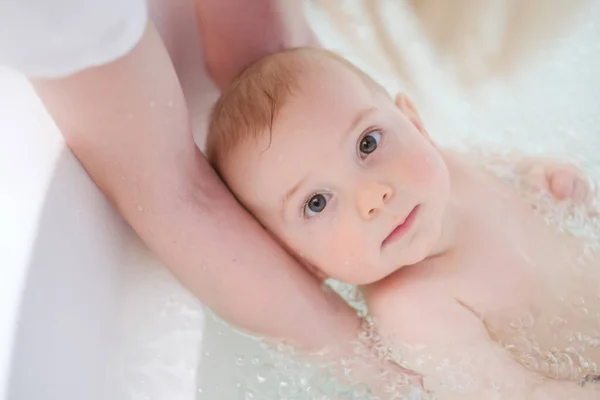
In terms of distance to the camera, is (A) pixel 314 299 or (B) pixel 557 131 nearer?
(A) pixel 314 299

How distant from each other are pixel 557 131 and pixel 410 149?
23.8 inches

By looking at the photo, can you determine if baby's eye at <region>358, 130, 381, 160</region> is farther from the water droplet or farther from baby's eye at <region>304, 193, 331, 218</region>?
the water droplet

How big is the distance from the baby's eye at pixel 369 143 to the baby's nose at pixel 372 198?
4 cm

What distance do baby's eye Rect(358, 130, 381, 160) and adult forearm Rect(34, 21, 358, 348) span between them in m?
0.18

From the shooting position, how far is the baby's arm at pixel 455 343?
0.95m

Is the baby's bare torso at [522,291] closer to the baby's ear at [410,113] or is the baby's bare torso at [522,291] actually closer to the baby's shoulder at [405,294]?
the baby's shoulder at [405,294]

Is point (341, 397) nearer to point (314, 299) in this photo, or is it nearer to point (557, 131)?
point (314, 299)

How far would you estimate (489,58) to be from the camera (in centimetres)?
148

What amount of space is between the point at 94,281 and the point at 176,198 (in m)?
0.17

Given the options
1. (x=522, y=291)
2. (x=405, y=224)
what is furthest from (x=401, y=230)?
(x=522, y=291)

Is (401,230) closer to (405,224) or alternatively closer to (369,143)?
(405,224)

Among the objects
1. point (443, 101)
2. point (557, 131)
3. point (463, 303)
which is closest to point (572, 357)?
point (463, 303)

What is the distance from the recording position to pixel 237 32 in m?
1.03

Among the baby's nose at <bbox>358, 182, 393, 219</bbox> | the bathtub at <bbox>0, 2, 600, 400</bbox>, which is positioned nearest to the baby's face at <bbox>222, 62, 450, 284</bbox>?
the baby's nose at <bbox>358, 182, 393, 219</bbox>
